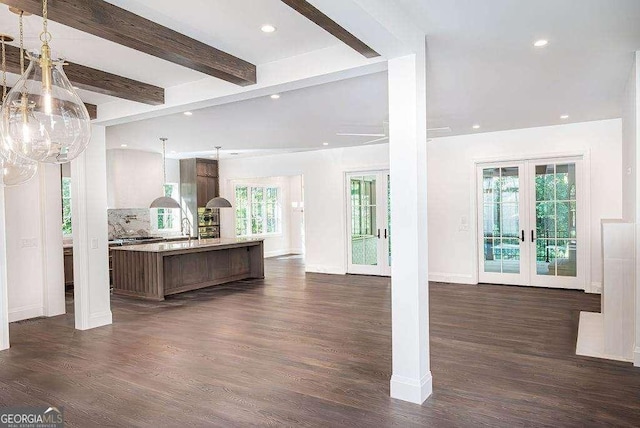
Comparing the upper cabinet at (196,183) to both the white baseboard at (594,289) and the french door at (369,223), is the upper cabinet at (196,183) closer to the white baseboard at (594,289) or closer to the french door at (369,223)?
the french door at (369,223)

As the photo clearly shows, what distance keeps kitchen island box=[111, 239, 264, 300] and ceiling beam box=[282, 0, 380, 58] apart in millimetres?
4892

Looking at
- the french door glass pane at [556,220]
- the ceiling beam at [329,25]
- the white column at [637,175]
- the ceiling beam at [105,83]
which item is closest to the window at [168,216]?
the ceiling beam at [105,83]

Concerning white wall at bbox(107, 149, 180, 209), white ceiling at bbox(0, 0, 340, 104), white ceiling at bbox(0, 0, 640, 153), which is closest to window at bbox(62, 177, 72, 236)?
white wall at bbox(107, 149, 180, 209)

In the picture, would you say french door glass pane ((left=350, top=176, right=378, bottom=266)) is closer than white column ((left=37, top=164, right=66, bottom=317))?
No

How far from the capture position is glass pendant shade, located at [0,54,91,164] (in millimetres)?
2123

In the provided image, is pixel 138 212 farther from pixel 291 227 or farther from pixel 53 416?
pixel 53 416

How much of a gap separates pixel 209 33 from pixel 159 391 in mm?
2763

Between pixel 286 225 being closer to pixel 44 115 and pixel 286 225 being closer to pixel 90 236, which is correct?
pixel 90 236

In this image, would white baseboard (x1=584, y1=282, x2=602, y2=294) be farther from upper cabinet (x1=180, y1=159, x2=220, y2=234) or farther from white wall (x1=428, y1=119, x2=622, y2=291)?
upper cabinet (x1=180, y1=159, x2=220, y2=234)

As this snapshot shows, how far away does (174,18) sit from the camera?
304 cm

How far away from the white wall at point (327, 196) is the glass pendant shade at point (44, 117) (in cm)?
688

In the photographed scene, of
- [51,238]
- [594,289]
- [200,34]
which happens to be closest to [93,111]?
[51,238]

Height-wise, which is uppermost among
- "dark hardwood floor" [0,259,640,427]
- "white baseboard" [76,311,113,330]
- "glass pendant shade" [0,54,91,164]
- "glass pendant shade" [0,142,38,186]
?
"glass pendant shade" [0,54,91,164]

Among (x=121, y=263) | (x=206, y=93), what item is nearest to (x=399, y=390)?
(x=206, y=93)
